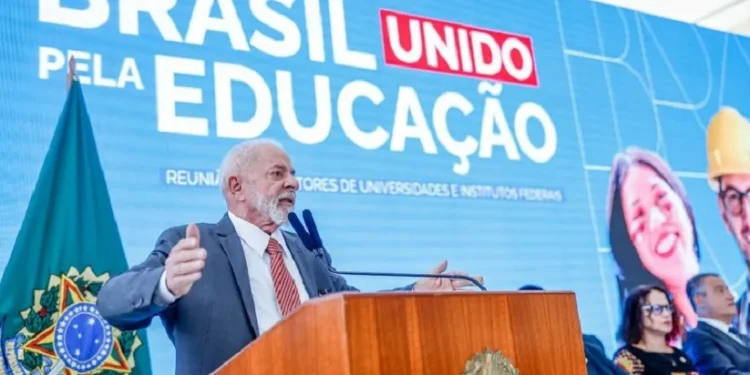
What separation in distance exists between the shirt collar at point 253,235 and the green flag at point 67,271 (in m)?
0.52

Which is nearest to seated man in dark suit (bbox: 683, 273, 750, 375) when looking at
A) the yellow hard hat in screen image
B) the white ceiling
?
the yellow hard hat in screen image

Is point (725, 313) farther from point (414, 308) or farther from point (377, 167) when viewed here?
point (414, 308)

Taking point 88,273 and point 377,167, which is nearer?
point 88,273

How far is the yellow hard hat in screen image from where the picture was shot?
423 centimetres

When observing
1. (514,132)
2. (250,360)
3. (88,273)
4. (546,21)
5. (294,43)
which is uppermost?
(546,21)

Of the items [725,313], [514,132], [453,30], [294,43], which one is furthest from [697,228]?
[294,43]

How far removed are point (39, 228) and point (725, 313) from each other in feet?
10.3

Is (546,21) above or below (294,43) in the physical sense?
above

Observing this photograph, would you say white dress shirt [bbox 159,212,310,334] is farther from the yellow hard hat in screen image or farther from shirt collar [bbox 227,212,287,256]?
the yellow hard hat in screen image

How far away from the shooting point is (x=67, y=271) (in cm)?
243

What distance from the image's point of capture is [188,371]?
1883mm

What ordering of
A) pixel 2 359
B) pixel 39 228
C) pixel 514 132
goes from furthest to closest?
1. pixel 514 132
2. pixel 39 228
3. pixel 2 359

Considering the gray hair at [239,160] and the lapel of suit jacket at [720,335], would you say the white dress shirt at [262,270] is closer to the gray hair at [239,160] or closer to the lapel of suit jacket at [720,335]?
the gray hair at [239,160]

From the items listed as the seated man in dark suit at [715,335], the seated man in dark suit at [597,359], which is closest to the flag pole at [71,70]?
the seated man in dark suit at [597,359]
